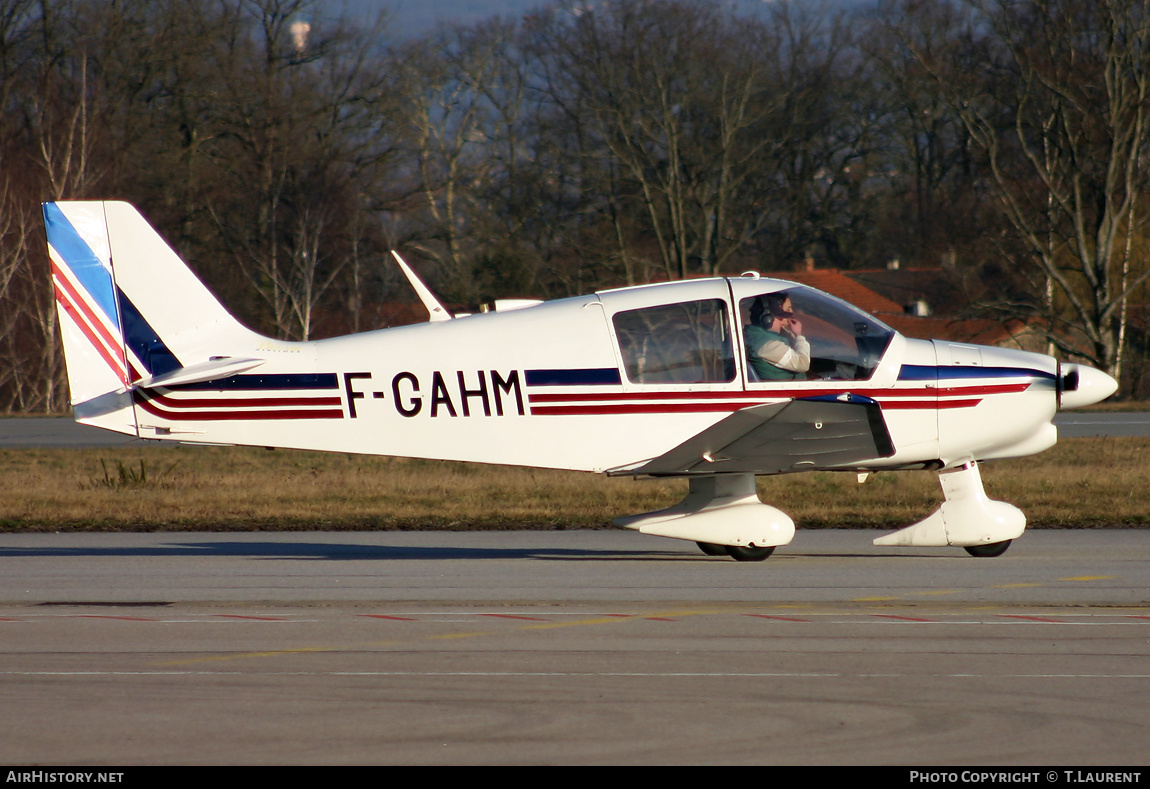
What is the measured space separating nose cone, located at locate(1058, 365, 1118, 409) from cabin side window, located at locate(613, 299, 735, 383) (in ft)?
9.01

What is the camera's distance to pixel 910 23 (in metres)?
44.3

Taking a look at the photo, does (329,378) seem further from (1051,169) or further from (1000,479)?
(1051,169)

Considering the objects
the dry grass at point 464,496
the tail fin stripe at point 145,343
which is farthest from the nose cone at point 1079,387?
the tail fin stripe at point 145,343

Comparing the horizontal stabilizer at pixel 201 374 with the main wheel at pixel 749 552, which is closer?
the horizontal stabilizer at pixel 201 374

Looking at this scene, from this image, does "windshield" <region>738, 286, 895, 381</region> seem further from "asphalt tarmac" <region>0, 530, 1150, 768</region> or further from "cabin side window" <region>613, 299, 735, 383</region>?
"asphalt tarmac" <region>0, 530, 1150, 768</region>

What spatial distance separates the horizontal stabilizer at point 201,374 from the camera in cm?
903

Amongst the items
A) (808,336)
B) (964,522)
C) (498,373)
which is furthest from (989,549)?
(498,373)

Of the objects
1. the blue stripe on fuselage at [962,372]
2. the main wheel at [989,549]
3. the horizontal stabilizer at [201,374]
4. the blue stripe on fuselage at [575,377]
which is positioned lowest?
the main wheel at [989,549]

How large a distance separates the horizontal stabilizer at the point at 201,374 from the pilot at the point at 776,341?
3824mm

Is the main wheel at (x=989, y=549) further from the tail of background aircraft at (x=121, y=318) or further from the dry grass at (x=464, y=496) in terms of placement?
the tail of background aircraft at (x=121, y=318)

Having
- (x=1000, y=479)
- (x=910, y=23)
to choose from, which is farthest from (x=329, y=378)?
(x=910, y=23)

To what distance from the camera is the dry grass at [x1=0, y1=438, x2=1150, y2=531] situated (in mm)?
13016

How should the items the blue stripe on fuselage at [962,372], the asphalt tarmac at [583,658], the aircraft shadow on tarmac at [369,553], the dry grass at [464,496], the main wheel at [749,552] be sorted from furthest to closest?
the dry grass at [464,496] < the aircraft shadow on tarmac at [369,553] < the main wheel at [749,552] < the blue stripe on fuselage at [962,372] < the asphalt tarmac at [583,658]
